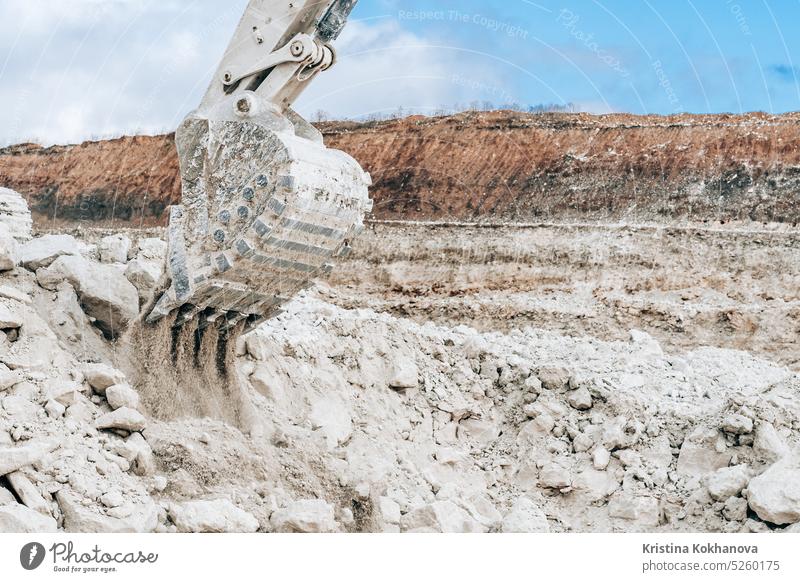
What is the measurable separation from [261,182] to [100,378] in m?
1.79

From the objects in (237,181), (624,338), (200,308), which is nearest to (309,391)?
(200,308)

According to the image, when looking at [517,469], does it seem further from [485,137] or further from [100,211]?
[100,211]

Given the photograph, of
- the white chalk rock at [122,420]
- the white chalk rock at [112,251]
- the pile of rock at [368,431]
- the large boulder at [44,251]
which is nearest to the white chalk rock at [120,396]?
the pile of rock at [368,431]

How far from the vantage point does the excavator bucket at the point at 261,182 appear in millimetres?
7488

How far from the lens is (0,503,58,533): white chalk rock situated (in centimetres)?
603

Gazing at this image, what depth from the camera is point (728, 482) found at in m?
8.51

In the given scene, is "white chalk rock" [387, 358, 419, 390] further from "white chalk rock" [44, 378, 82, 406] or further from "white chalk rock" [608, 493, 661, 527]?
"white chalk rock" [44, 378, 82, 406]

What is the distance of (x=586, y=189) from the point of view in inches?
925

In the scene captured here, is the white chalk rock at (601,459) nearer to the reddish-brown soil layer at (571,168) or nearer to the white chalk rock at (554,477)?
the white chalk rock at (554,477)

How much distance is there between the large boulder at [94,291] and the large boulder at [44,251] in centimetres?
9

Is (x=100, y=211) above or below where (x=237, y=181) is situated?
above

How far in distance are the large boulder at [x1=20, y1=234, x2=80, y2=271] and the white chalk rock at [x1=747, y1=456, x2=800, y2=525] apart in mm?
5684

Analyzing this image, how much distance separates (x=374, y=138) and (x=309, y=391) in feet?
54.3

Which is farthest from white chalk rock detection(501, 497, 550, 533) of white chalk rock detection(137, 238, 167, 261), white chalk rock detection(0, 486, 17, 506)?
white chalk rock detection(137, 238, 167, 261)
